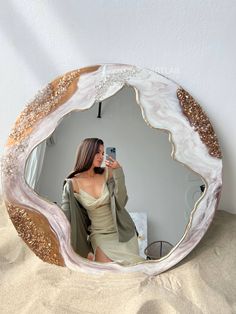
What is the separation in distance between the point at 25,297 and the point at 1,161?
1.08 feet

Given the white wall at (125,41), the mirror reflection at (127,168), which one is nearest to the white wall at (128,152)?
the mirror reflection at (127,168)

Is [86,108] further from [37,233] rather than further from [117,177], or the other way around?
[37,233]

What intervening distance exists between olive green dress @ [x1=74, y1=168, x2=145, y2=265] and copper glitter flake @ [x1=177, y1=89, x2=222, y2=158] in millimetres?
252

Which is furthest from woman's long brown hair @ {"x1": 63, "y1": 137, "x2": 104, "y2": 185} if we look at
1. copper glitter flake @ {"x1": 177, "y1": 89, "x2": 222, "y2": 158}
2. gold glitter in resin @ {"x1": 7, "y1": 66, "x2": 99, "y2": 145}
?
copper glitter flake @ {"x1": 177, "y1": 89, "x2": 222, "y2": 158}

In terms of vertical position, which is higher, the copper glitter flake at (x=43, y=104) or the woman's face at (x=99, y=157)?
the copper glitter flake at (x=43, y=104)

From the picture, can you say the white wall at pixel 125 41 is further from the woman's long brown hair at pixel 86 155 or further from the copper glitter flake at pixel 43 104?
the woman's long brown hair at pixel 86 155

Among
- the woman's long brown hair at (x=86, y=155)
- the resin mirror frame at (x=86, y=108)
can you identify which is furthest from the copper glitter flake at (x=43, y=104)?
the woman's long brown hair at (x=86, y=155)

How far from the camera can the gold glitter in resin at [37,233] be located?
43.6 inches

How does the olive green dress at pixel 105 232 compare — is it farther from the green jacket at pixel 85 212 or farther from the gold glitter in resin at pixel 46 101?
the gold glitter in resin at pixel 46 101

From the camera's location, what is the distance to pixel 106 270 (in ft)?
3.64

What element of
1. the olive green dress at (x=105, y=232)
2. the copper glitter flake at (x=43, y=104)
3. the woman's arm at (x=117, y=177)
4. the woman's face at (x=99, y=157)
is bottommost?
the olive green dress at (x=105, y=232)

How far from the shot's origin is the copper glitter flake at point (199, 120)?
3.65 ft

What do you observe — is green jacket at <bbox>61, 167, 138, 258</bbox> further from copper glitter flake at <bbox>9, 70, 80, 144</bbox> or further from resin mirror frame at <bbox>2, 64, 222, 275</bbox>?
copper glitter flake at <bbox>9, 70, 80, 144</bbox>

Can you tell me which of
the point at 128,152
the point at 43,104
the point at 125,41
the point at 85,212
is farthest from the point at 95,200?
the point at 125,41
